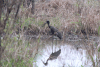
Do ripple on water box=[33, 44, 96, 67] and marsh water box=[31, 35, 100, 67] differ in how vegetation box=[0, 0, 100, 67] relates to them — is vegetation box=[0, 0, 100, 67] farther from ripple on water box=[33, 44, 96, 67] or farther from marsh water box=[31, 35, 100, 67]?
ripple on water box=[33, 44, 96, 67]

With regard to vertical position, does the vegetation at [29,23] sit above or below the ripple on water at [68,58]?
above

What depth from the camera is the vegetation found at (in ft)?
10.0

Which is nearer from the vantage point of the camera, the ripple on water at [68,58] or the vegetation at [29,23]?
the vegetation at [29,23]

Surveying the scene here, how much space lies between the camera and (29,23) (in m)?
7.31

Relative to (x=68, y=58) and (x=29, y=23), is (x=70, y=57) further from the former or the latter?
(x=29, y=23)

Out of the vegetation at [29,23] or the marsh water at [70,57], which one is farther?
the marsh water at [70,57]

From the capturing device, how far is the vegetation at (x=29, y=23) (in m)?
3.06

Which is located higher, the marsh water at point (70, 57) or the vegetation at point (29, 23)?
the vegetation at point (29, 23)

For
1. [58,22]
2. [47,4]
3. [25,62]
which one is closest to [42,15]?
[58,22]

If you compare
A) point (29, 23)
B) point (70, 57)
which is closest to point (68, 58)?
point (70, 57)

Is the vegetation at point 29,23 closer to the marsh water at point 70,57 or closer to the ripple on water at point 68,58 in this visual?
the marsh water at point 70,57

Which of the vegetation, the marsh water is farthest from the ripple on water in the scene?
the vegetation

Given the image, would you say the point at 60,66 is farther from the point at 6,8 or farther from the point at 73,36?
the point at 73,36

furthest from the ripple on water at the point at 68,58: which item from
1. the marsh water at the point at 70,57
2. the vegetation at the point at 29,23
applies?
the vegetation at the point at 29,23
